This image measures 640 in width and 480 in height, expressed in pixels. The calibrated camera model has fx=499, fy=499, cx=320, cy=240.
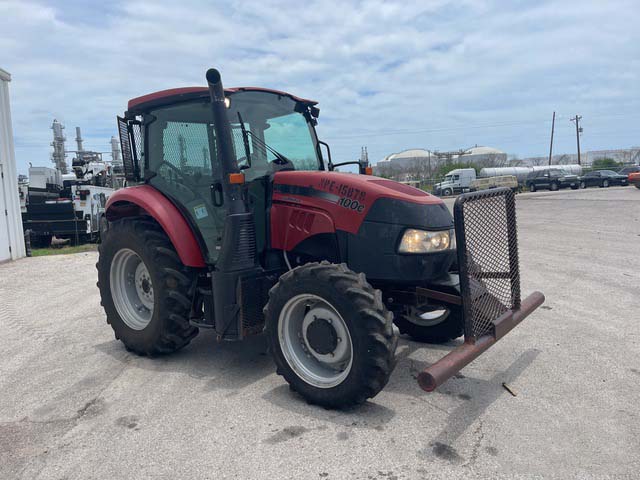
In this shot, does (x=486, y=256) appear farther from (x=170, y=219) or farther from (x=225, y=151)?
(x=170, y=219)

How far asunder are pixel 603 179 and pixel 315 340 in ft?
140

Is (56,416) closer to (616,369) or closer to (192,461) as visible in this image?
(192,461)

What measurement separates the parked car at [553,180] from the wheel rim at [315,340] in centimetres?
4085

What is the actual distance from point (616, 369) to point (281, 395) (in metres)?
2.73

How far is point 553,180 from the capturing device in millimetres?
39594

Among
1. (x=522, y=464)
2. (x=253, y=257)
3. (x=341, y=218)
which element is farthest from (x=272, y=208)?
(x=522, y=464)

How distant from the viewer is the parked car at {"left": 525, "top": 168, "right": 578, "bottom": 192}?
39406 mm

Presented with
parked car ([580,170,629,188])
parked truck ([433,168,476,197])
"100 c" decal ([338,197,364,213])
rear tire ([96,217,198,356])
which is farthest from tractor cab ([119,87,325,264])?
parked car ([580,170,629,188])

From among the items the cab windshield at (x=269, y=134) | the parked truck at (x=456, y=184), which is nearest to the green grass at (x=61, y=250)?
the cab windshield at (x=269, y=134)

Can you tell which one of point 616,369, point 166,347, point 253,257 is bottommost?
point 616,369

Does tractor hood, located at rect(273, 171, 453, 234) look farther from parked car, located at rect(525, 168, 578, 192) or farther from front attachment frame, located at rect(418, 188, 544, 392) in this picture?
parked car, located at rect(525, 168, 578, 192)

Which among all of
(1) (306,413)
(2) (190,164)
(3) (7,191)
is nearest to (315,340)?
(1) (306,413)

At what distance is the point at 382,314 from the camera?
319cm

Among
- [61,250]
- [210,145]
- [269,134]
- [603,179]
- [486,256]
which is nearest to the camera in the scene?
[486,256]
